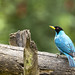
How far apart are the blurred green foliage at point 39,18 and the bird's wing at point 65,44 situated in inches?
91.4

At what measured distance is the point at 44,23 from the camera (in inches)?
348

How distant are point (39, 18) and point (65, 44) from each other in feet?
10.5

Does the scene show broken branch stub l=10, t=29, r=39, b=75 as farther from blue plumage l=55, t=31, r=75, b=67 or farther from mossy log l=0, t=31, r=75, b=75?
blue plumage l=55, t=31, r=75, b=67

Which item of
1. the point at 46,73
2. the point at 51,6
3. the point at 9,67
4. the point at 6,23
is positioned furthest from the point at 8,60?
the point at 51,6

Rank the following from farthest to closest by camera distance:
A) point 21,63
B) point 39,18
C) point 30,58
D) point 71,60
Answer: point 39,18 → point 71,60 → point 21,63 → point 30,58

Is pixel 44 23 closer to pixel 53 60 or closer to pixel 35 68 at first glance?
pixel 53 60

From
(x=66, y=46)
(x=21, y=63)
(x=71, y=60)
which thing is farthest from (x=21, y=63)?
(x=66, y=46)

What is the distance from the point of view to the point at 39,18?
8906 mm

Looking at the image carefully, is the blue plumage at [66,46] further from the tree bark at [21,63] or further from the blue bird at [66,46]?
the tree bark at [21,63]

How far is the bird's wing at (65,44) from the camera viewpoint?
18.5 ft

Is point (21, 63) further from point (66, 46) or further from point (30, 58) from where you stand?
point (66, 46)

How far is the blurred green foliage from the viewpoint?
8.52 meters

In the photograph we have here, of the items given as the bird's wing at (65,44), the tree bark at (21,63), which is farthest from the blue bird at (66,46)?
the tree bark at (21,63)

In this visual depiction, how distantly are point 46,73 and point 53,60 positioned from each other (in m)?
0.22
